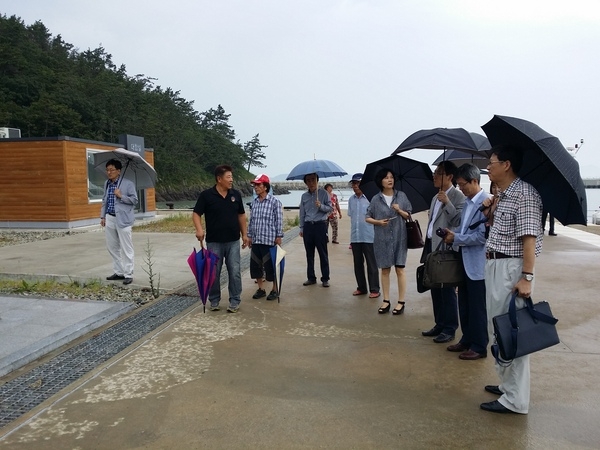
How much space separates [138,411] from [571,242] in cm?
1103

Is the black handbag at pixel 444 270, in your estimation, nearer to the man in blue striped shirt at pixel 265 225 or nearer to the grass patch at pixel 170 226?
the man in blue striped shirt at pixel 265 225

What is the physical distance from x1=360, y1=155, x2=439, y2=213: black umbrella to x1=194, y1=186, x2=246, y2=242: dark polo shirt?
1635 millimetres

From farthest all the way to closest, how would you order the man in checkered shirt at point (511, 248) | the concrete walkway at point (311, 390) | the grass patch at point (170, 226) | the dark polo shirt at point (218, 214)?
the grass patch at point (170, 226)
the dark polo shirt at point (218, 214)
the man in checkered shirt at point (511, 248)
the concrete walkway at point (311, 390)

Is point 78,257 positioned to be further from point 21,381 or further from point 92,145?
point 92,145

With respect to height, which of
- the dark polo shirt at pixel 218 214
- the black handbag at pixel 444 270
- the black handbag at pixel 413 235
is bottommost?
the black handbag at pixel 444 270

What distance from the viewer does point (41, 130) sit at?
47.0 metres

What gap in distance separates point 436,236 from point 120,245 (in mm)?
4570

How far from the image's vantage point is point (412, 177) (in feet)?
19.0

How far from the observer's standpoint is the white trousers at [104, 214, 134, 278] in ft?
22.7

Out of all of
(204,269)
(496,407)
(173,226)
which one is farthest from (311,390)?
(173,226)

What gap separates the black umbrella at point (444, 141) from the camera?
15.2ft

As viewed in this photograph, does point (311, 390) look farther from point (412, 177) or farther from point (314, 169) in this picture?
point (314, 169)

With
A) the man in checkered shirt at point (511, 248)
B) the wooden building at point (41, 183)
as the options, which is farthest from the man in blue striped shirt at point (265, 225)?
the wooden building at point (41, 183)

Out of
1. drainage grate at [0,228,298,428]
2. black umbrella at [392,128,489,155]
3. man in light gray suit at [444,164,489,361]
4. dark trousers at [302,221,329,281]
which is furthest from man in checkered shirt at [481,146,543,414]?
dark trousers at [302,221,329,281]
